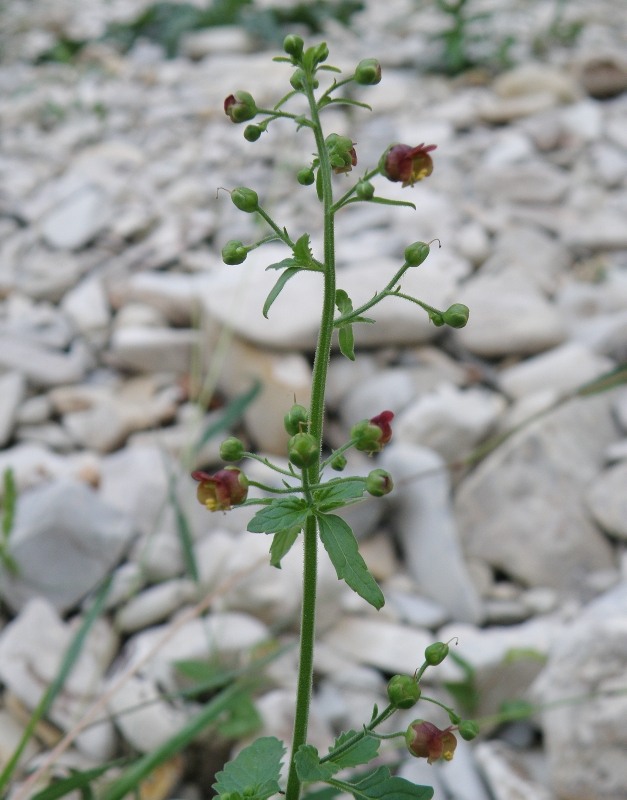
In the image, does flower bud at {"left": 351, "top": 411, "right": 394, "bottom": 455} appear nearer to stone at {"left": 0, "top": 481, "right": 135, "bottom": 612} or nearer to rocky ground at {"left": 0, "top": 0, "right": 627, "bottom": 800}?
rocky ground at {"left": 0, "top": 0, "right": 627, "bottom": 800}

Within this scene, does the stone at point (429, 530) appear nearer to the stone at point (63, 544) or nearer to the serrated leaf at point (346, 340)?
the stone at point (63, 544)

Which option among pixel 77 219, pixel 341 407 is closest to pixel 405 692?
pixel 341 407

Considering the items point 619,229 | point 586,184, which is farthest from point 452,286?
point 586,184

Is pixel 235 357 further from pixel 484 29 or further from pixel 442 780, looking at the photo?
pixel 484 29

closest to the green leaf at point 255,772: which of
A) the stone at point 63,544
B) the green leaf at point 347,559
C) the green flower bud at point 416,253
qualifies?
the green leaf at point 347,559

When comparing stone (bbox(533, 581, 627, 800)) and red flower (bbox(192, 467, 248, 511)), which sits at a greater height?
red flower (bbox(192, 467, 248, 511))

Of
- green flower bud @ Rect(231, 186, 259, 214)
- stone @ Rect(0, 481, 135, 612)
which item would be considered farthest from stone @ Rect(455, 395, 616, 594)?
green flower bud @ Rect(231, 186, 259, 214)
